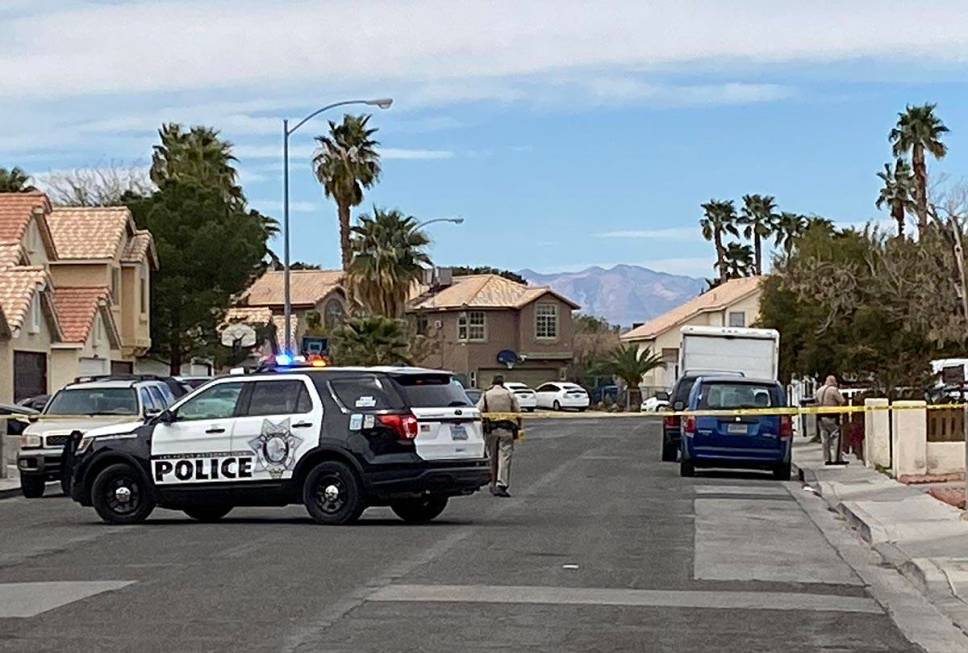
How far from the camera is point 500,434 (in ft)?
80.1

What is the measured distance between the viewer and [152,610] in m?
12.1

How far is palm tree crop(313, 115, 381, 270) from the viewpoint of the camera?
73500 mm

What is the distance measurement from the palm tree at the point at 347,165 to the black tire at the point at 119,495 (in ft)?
176

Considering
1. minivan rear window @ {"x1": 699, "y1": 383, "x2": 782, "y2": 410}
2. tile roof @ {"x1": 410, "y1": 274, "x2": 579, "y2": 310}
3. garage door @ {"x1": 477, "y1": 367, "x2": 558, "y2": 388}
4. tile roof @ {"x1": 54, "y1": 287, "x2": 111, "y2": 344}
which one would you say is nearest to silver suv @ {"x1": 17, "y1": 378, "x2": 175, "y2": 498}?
minivan rear window @ {"x1": 699, "y1": 383, "x2": 782, "y2": 410}

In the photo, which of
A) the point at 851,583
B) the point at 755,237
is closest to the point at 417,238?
the point at 755,237

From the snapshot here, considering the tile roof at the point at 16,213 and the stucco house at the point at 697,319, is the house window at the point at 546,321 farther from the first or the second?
the tile roof at the point at 16,213

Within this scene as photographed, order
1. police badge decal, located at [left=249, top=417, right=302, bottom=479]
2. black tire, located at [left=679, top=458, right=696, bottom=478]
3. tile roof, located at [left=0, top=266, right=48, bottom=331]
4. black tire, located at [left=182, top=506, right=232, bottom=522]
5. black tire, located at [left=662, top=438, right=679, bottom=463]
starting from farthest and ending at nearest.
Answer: tile roof, located at [left=0, top=266, right=48, bottom=331] < black tire, located at [left=662, top=438, right=679, bottom=463] < black tire, located at [left=679, top=458, right=696, bottom=478] < black tire, located at [left=182, top=506, right=232, bottom=522] < police badge decal, located at [left=249, top=417, right=302, bottom=479]

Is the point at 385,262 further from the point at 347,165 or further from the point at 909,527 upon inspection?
the point at 909,527

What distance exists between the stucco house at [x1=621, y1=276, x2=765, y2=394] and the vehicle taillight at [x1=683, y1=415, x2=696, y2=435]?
202 feet

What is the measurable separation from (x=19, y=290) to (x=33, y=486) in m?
18.8

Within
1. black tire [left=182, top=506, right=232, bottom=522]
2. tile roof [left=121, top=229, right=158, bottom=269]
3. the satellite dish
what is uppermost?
tile roof [left=121, top=229, right=158, bottom=269]

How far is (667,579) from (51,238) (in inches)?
1575

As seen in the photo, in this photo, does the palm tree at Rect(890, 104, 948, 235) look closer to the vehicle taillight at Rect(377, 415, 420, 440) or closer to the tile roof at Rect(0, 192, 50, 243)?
the tile roof at Rect(0, 192, 50, 243)

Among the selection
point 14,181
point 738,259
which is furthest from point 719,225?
point 14,181
